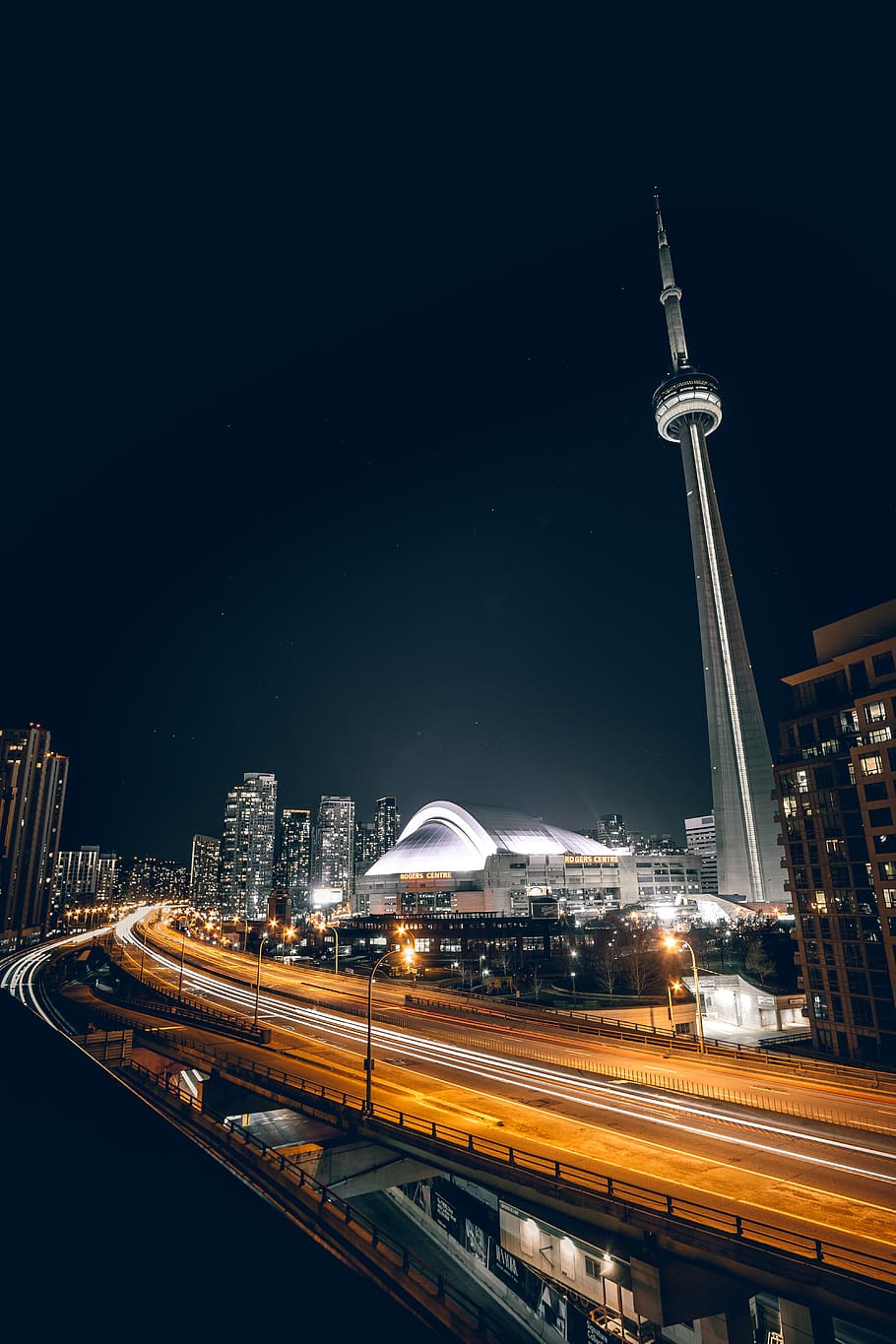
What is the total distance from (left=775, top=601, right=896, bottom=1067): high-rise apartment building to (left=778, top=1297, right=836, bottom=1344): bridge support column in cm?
4240

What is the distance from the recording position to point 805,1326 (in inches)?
870

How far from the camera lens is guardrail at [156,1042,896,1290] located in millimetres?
17906

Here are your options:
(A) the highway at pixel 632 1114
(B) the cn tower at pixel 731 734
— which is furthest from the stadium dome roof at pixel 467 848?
(A) the highway at pixel 632 1114

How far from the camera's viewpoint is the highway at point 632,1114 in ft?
72.4

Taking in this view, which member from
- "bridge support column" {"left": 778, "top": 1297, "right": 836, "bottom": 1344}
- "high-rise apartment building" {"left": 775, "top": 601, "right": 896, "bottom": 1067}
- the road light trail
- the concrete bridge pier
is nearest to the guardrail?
the concrete bridge pier

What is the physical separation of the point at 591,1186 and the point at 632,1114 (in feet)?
29.3

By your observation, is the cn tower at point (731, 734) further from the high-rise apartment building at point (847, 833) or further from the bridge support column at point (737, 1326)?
the bridge support column at point (737, 1326)

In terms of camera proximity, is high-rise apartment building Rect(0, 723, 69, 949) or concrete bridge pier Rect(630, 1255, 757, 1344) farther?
high-rise apartment building Rect(0, 723, 69, 949)

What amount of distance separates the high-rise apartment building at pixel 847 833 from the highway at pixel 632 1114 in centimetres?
3041

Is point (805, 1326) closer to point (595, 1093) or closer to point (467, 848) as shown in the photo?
point (595, 1093)

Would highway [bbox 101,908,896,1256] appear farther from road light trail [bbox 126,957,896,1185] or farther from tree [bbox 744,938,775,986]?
tree [bbox 744,938,775,986]

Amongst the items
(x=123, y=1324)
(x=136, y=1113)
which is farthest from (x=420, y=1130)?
(x=123, y=1324)

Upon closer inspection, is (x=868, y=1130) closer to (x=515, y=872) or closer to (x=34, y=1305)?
(x=34, y=1305)

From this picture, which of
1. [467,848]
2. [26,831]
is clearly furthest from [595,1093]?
[26,831]
